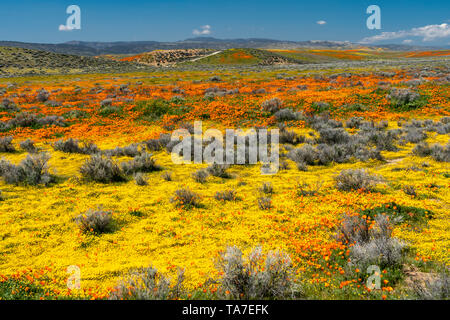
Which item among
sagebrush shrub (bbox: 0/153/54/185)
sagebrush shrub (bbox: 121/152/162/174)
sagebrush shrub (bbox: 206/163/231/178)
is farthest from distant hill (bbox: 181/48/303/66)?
sagebrush shrub (bbox: 0/153/54/185)

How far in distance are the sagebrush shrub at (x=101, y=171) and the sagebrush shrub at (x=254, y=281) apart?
21.3 ft

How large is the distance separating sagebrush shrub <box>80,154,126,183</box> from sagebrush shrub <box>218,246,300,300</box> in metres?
6.50

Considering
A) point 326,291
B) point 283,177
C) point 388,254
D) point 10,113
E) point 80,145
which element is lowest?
point 326,291

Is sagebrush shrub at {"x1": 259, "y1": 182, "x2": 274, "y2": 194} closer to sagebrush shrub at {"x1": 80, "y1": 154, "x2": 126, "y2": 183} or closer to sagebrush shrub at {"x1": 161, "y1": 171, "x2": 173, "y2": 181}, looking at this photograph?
sagebrush shrub at {"x1": 161, "y1": 171, "x2": 173, "y2": 181}

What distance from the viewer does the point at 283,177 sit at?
9703mm

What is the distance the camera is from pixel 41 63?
73.2 m

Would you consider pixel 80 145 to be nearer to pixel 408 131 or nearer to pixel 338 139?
pixel 338 139

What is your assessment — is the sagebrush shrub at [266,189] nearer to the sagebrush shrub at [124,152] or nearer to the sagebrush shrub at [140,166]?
the sagebrush shrub at [140,166]

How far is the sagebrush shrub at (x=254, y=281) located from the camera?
167 inches

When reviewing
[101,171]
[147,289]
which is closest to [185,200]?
[101,171]

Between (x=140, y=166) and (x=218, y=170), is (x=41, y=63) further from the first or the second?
(x=218, y=170)

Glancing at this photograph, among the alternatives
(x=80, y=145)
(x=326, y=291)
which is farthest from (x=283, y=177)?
(x=80, y=145)

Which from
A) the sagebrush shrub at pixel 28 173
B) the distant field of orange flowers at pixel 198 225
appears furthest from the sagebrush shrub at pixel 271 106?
the sagebrush shrub at pixel 28 173
